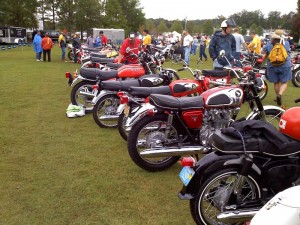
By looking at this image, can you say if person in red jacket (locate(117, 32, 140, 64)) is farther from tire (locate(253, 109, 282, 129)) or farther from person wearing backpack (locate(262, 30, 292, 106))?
tire (locate(253, 109, 282, 129))

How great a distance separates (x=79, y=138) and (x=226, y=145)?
3.33m

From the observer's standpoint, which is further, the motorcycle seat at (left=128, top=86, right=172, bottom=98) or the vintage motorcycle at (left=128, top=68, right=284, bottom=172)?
the motorcycle seat at (left=128, top=86, right=172, bottom=98)

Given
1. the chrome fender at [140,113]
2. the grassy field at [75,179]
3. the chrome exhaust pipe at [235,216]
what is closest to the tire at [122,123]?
the grassy field at [75,179]

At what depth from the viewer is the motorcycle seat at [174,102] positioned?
3916 mm

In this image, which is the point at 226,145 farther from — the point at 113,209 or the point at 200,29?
the point at 200,29

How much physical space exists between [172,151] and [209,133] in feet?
1.81

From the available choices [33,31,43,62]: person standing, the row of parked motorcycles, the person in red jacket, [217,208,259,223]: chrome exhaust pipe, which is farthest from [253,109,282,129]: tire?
[33,31,43,62]: person standing

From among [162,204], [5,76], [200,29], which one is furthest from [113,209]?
[200,29]

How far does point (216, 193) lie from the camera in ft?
9.61

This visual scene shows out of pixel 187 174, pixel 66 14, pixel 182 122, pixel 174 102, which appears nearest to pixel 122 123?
pixel 182 122

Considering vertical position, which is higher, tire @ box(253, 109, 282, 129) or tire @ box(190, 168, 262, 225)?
tire @ box(253, 109, 282, 129)

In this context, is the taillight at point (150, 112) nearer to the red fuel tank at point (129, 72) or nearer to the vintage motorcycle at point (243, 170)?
the vintage motorcycle at point (243, 170)

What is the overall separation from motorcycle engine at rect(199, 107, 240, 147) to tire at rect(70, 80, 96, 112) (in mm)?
3244

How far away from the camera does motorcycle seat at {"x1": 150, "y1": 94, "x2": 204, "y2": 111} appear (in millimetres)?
3916
